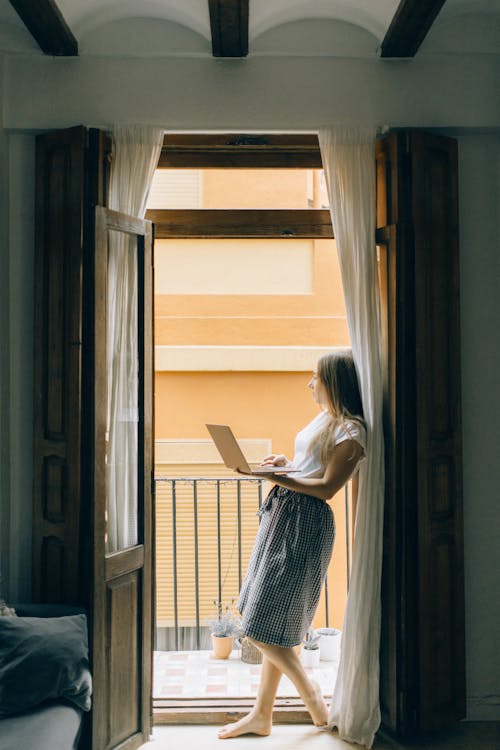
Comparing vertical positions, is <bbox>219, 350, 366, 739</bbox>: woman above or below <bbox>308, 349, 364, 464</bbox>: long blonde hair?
below

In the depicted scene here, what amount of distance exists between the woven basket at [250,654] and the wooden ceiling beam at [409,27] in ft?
10.1

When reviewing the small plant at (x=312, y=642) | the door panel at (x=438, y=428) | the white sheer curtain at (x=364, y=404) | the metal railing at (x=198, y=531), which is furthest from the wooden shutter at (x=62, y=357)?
the metal railing at (x=198, y=531)

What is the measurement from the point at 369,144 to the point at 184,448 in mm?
2908

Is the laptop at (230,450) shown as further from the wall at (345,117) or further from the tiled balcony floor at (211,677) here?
the tiled balcony floor at (211,677)

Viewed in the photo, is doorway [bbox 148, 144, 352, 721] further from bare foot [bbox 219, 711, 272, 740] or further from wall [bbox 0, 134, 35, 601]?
bare foot [bbox 219, 711, 272, 740]

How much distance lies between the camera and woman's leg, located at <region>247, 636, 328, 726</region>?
308 centimetres

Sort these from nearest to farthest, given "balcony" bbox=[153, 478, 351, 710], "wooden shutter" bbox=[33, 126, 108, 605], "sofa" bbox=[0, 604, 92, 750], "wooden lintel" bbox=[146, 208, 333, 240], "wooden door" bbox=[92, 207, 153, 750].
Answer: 1. "sofa" bbox=[0, 604, 92, 750]
2. "wooden door" bbox=[92, 207, 153, 750]
3. "wooden shutter" bbox=[33, 126, 108, 605]
4. "wooden lintel" bbox=[146, 208, 333, 240]
5. "balcony" bbox=[153, 478, 351, 710]

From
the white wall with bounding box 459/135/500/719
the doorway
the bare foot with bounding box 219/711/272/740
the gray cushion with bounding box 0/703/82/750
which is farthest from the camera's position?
the doorway

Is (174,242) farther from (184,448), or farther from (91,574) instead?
(91,574)

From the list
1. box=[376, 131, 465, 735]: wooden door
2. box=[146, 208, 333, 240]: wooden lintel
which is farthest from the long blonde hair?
box=[146, 208, 333, 240]: wooden lintel

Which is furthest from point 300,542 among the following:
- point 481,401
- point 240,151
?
point 240,151

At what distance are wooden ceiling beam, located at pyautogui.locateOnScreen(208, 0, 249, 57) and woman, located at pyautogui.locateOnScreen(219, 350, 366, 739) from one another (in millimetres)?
1376

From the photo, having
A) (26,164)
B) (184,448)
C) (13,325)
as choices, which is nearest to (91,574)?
(13,325)

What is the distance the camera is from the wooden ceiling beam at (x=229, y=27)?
2748 mm
